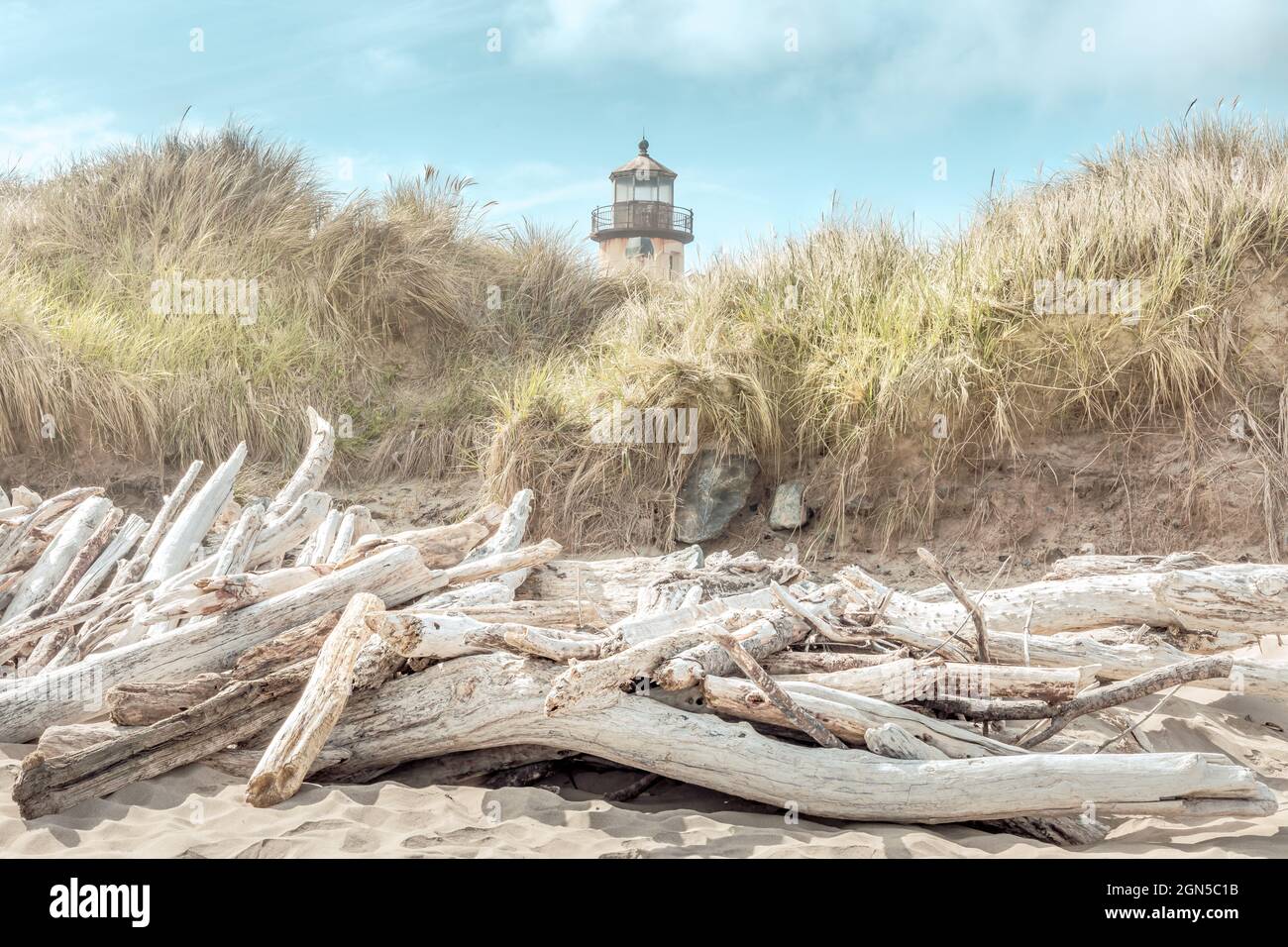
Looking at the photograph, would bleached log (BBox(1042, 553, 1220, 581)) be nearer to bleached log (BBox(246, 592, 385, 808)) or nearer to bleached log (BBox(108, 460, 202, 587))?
bleached log (BBox(246, 592, 385, 808))

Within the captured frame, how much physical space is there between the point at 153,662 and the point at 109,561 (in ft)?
7.00

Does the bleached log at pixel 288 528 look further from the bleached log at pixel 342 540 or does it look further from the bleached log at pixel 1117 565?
the bleached log at pixel 1117 565

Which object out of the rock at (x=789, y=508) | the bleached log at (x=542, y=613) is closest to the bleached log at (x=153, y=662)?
the bleached log at (x=542, y=613)

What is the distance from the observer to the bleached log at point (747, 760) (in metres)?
3.33

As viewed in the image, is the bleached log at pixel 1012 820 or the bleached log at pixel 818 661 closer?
the bleached log at pixel 1012 820

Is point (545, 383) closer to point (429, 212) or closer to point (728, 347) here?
point (728, 347)

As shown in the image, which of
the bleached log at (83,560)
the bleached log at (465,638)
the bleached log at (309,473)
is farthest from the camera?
the bleached log at (309,473)

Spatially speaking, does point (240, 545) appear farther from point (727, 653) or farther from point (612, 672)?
point (727, 653)

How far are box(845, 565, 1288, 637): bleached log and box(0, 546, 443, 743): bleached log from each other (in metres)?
2.70

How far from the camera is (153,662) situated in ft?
14.6

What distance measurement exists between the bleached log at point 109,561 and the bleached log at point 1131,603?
14.8 ft

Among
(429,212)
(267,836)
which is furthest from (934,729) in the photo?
(429,212)

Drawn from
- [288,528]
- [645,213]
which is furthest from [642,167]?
[288,528]

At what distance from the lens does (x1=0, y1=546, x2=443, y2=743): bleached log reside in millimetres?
4430
